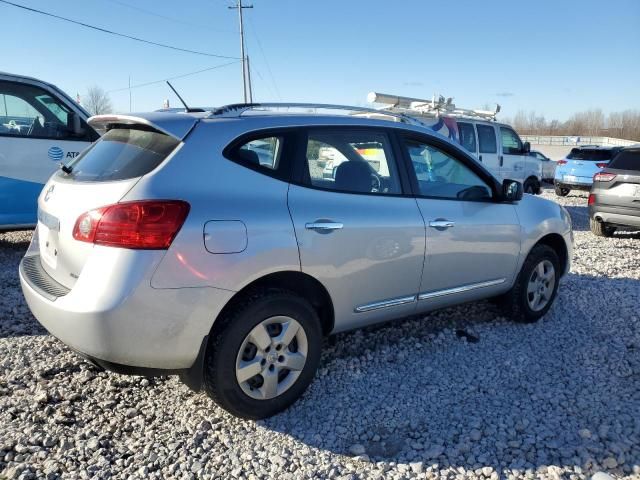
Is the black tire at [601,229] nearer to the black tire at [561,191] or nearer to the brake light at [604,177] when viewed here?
the brake light at [604,177]

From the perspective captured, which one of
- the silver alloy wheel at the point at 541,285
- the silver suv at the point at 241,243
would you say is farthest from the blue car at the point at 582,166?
the silver suv at the point at 241,243

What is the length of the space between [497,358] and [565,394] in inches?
22.4

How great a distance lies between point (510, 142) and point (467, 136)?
156 cm

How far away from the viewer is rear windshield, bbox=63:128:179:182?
254 cm

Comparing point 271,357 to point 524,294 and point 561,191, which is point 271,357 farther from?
point 561,191

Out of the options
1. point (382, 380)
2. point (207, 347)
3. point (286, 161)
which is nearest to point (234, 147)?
point (286, 161)

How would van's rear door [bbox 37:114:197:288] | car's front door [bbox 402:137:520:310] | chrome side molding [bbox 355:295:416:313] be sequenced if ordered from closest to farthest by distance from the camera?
van's rear door [bbox 37:114:197:288]
chrome side molding [bbox 355:295:416:313]
car's front door [bbox 402:137:520:310]

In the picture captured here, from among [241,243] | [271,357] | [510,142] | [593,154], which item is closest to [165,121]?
[241,243]

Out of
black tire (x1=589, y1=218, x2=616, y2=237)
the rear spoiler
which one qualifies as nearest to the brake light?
black tire (x1=589, y1=218, x2=616, y2=237)

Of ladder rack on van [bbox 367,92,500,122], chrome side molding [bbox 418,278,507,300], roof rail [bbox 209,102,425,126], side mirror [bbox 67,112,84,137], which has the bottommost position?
chrome side molding [bbox 418,278,507,300]

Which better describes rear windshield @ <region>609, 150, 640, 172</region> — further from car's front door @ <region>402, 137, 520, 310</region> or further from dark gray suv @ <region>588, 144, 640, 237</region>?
car's front door @ <region>402, 137, 520, 310</region>

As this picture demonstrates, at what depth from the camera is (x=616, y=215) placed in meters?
8.09

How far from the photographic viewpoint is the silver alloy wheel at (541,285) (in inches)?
171

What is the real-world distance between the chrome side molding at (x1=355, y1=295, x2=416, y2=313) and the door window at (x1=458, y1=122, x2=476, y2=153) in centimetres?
815
